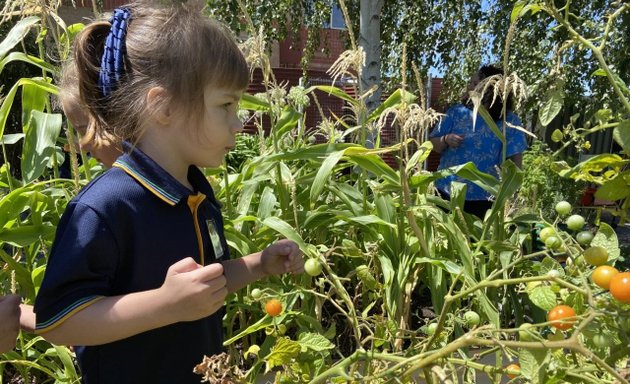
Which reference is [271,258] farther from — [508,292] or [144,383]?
[508,292]

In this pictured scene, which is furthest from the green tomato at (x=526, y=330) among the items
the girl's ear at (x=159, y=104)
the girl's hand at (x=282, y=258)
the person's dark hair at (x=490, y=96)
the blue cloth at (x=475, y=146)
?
the person's dark hair at (x=490, y=96)

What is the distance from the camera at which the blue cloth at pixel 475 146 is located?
6.40 feet

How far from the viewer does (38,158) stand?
117 cm

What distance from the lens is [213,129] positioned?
2.49 ft

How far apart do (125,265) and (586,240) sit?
572 mm

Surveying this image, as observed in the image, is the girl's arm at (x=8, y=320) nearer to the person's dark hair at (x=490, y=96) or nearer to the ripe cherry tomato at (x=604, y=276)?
the ripe cherry tomato at (x=604, y=276)

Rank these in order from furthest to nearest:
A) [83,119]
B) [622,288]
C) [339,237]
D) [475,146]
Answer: [475,146] < [339,237] < [83,119] < [622,288]

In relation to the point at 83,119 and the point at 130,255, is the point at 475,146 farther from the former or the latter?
the point at 130,255

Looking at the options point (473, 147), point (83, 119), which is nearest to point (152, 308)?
point (83, 119)

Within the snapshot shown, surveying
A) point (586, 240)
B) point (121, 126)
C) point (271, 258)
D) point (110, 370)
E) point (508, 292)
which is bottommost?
point (508, 292)

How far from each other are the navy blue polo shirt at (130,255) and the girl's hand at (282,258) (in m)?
0.08

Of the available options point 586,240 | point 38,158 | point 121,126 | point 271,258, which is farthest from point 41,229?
point 586,240

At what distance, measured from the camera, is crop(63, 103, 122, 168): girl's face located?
874 millimetres

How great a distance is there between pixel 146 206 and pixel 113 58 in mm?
235
